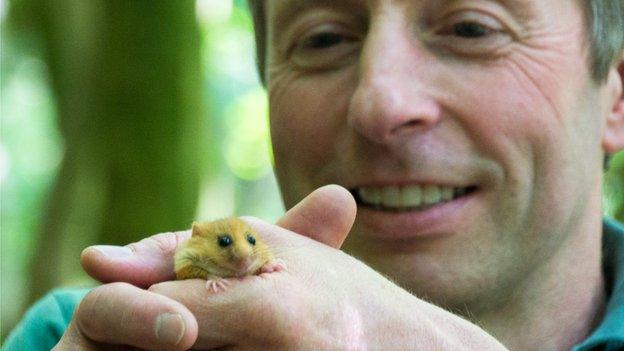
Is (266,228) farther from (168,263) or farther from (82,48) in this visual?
(82,48)

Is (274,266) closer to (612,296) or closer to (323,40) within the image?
(323,40)

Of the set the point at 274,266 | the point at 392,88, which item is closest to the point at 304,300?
the point at 274,266

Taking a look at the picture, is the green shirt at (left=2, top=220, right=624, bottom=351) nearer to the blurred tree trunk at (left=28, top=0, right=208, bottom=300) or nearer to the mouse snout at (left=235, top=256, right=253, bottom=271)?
the mouse snout at (left=235, top=256, right=253, bottom=271)

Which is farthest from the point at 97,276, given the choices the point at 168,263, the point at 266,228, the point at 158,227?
the point at 158,227

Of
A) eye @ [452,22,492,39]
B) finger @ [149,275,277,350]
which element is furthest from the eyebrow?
finger @ [149,275,277,350]

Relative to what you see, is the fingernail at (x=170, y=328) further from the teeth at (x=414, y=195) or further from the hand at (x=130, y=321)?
the teeth at (x=414, y=195)

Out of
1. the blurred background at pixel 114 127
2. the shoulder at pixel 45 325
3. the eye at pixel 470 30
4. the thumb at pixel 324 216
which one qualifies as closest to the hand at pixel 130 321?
the thumb at pixel 324 216
